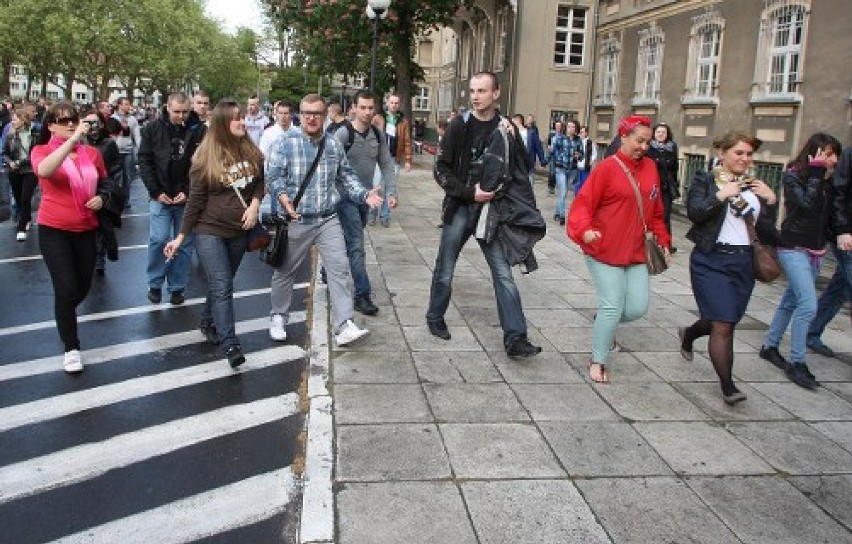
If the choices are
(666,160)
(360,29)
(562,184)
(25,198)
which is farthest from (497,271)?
(360,29)

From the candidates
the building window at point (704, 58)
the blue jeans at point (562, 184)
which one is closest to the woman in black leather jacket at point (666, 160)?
the blue jeans at point (562, 184)

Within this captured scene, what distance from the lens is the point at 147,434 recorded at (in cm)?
465

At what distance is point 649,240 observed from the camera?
5426mm

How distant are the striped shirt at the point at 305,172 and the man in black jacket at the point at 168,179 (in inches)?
71.9

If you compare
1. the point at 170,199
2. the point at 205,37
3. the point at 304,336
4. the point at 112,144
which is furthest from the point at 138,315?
the point at 205,37

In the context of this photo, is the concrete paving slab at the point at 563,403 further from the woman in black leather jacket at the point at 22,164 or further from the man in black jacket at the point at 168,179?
the woman in black leather jacket at the point at 22,164

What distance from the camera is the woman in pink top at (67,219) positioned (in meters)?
5.50

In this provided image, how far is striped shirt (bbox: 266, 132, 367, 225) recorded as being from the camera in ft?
19.6

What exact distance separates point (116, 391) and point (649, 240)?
3750 millimetres

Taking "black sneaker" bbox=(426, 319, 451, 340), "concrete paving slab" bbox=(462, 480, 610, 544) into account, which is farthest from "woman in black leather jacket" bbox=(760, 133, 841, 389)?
"concrete paving slab" bbox=(462, 480, 610, 544)

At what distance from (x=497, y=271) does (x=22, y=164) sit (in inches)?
331

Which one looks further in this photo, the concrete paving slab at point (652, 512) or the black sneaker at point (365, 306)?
the black sneaker at point (365, 306)

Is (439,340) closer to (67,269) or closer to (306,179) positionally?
(306,179)

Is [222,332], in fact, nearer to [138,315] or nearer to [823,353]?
[138,315]
